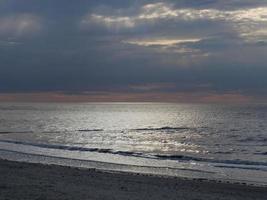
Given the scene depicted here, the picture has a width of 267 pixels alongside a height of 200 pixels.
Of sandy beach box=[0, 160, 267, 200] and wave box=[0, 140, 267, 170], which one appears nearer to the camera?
sandy beach box=[0, 160, 267, 200]

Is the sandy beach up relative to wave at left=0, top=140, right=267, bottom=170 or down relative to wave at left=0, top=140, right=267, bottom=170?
up

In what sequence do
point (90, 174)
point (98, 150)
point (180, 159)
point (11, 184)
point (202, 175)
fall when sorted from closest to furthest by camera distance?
1. point (11, 184)
2. point (90, 174)
3. point (202, 175)
4. point (180, 159)
5. point (98, 150)

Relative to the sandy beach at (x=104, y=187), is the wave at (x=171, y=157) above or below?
below

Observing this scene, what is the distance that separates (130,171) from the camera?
24.7m

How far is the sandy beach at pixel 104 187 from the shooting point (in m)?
14.2

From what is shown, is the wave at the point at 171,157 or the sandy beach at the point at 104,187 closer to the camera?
the sandy beach at the point at 104,187

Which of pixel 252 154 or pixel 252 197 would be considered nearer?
pixel 252 197

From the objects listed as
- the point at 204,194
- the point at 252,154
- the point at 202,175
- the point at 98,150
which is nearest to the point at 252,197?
the point at 204,194

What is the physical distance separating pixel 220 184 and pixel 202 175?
152 inches

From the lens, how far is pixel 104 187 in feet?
54.5

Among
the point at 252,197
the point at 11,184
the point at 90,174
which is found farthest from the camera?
the point at 90,174

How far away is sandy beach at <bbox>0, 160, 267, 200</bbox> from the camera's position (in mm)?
14156

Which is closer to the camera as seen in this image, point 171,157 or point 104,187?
point 104,187

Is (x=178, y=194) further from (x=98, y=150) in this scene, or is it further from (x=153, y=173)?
(x=98, y=150)
